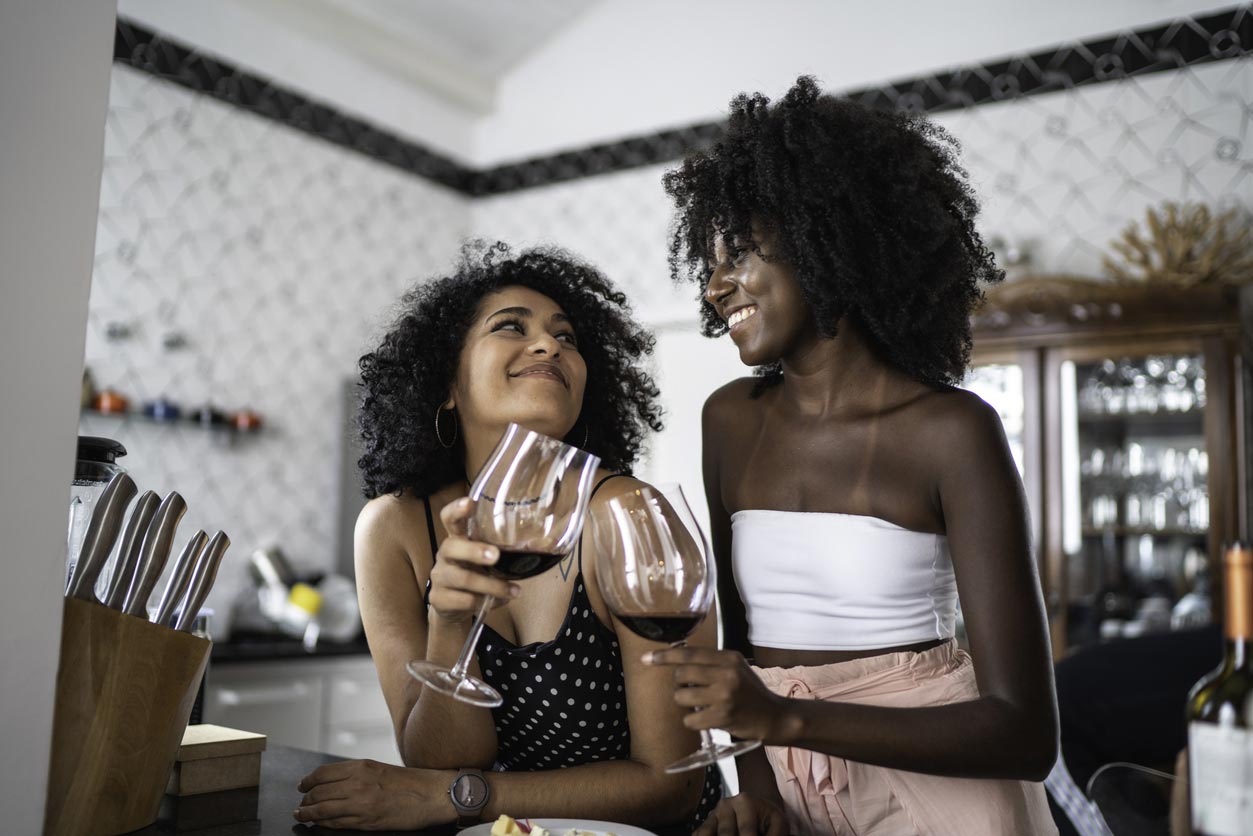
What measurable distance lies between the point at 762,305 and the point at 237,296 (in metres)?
2.94

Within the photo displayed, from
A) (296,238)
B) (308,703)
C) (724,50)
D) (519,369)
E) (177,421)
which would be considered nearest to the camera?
(519,369)

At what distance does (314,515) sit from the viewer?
4012 mm

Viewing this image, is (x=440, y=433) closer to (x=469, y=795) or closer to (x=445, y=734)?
(x=445, y=734)

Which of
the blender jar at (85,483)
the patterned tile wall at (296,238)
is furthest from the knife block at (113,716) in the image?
the patterned tile wall at (296,238)

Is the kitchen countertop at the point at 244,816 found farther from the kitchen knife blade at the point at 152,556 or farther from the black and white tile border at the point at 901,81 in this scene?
the black and white tile border at the point at 901,81

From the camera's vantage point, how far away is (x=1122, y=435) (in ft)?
10.7

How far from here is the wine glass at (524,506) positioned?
88cm

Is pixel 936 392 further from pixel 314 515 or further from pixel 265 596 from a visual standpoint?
pixel 314 515

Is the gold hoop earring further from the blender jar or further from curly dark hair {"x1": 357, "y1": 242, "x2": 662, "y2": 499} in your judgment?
the blender jar

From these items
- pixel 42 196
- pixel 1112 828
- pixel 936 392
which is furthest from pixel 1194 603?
pixel 42 196

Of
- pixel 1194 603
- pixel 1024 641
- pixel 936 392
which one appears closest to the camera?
pixel 1024 641

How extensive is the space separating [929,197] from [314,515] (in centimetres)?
319

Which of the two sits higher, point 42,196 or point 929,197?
point 929,197

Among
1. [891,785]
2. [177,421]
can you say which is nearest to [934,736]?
[891,785]
